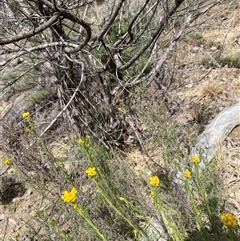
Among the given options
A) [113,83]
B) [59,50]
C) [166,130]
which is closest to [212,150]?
[166,130]

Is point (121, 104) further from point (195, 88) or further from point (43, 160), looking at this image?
point (43, 160)

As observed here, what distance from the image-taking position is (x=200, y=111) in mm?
3074

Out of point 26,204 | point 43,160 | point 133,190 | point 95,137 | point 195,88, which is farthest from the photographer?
point 195,88

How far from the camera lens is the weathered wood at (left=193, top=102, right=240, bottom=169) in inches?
101

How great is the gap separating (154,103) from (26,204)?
148 cm

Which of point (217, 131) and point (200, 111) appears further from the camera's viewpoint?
point (200, 111)

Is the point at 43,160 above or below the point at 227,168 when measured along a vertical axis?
above

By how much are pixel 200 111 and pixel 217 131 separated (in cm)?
46

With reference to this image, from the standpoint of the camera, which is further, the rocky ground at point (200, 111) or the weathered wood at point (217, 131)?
the weathered wood at point (217, 131)

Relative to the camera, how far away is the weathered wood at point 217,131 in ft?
8.40

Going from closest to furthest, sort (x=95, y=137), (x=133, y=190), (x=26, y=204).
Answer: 1. (x=133, y=190)
2. (x=95, y=137)
3. (x=26, y=204)

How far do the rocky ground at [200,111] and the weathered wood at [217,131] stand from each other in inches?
1.9

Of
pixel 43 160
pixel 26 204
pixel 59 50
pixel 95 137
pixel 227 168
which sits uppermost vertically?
pixel 59 50

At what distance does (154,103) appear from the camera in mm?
2418
